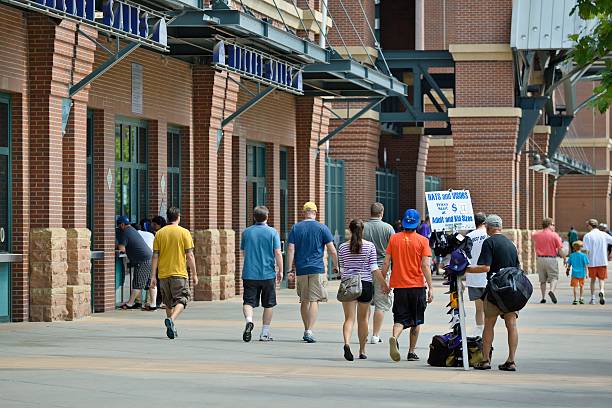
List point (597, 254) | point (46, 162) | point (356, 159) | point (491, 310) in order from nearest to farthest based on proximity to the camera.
Result: point (491, 310) < point (46, 162) < point (597, 254) < point (356, 159)

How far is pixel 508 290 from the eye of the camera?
16438mm

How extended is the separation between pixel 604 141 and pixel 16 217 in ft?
271

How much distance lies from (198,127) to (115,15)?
914 cm

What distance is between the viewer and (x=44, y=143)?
23.1 metres

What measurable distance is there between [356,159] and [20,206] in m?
25.4

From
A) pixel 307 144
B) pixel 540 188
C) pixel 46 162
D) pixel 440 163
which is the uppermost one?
pixel 440 163

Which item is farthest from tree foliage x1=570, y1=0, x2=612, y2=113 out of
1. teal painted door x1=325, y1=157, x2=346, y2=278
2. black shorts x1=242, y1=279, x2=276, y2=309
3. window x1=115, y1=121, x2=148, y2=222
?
teal painted door x1=325, y1=157, x2=346, y2=278

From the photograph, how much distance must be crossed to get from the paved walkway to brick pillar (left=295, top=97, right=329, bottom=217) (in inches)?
587

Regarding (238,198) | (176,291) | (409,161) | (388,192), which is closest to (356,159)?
(388,192)

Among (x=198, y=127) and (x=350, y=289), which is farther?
(x=198, y=127)

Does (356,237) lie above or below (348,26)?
below

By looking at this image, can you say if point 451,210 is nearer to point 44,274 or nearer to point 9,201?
point 44,274

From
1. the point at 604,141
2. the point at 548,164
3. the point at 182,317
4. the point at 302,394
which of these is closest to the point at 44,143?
the point at 182,317

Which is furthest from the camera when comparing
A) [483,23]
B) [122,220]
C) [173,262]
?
[483,23]
